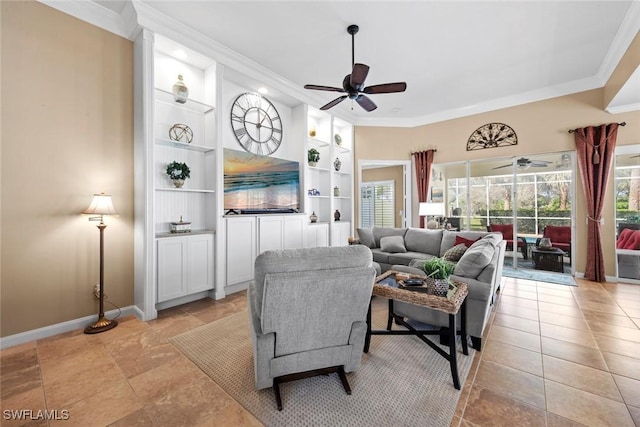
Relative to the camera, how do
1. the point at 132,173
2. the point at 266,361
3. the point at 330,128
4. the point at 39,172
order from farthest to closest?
the point at 330,128
the point at 132,173
the point at 39,172
the point at 266,361

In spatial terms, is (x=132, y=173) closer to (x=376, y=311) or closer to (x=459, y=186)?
(x=376, y=311)

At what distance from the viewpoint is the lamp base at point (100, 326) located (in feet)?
8.63

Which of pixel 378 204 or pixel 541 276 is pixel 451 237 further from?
pixel 378 204

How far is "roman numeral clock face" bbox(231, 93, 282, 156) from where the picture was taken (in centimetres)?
424

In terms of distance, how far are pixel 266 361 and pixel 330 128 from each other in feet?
16.0

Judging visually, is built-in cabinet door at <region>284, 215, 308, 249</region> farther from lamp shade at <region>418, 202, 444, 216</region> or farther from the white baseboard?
lamp shade at <region>418, 202, 444, 216</region>

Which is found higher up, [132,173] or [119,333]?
[132,173]

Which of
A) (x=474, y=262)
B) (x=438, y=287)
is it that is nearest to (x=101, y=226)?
(x=438, y=287)

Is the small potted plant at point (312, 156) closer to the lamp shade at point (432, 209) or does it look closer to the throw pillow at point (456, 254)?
the lamp shade at point (432, 209)

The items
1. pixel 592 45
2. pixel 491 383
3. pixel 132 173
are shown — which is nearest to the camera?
pixel 491 383

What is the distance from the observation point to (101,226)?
2678 millimetres

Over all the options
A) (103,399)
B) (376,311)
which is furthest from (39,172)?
(376,311)

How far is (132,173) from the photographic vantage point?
3.10 meters

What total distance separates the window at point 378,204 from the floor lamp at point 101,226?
6.59m
